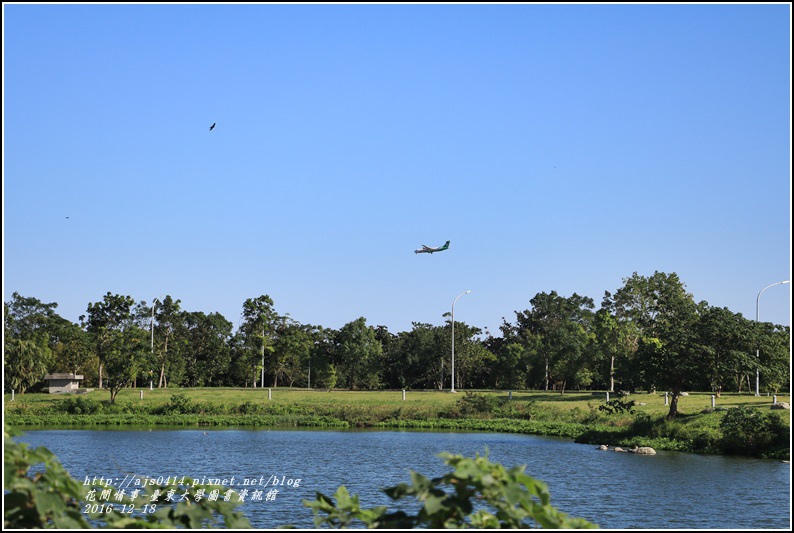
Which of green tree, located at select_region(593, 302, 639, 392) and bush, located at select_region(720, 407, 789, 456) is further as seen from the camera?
green tree, located at select_region(593, 302, 639, 392)

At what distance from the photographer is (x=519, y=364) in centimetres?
8325

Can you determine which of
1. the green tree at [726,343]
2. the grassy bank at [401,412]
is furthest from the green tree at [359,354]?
the green tree at [726,343]

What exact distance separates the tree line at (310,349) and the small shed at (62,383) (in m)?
1.95

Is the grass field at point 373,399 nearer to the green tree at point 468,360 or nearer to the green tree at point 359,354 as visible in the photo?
the green tree at point 359,354

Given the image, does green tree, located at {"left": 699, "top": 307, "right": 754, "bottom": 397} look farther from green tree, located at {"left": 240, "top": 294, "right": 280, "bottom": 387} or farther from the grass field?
green tree, located at {"left": 240, "top": 294, "right": 280, "bottom": 387}

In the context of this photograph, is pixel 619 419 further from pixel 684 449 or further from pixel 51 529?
pixel 51 529

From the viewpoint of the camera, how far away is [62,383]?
240 feet

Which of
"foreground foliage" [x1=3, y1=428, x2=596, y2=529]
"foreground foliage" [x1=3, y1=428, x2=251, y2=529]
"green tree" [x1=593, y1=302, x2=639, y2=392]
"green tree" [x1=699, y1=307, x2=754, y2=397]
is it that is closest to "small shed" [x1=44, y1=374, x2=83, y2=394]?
"green tree" [x1=593, y1=302, x2=639, y2=392]

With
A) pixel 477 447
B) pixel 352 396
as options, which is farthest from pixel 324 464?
pixel 352 396

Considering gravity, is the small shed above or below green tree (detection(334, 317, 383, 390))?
below

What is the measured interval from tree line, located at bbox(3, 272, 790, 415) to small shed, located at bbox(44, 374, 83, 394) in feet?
6.40

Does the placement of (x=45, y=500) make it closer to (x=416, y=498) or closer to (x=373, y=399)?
(x=416, y=498)

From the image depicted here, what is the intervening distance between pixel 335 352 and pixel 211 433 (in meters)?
34.6

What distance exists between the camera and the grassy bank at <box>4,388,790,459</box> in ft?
151
